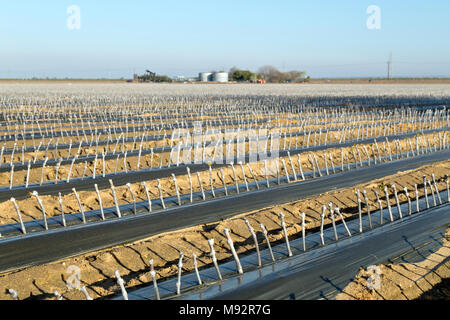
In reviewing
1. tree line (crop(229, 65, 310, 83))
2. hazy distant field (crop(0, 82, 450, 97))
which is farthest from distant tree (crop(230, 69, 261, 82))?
hazy distant field (crop(0, 82, 450, 97))

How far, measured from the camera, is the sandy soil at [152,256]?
19.7 ft

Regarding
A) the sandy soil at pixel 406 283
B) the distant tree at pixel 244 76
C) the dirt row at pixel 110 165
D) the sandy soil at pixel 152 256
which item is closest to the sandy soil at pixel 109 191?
the dirt row at pixel 110 165

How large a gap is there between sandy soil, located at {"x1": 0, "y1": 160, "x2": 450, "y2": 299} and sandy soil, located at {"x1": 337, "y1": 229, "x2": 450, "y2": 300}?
80.9 inches

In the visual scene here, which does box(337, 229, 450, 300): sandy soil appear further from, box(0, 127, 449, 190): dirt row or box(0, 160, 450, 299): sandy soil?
box(0, 127, 449, 190): dirt row

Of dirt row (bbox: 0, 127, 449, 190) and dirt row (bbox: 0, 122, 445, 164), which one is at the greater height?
dirt row (bbox: 0, 122, 445, 164)

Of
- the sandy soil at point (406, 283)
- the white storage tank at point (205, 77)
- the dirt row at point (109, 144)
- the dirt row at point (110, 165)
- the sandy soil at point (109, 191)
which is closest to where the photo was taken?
the sandy soil at point (406, 283)

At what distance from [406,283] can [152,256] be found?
3.63 meters

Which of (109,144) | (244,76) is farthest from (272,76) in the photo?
(109,144)

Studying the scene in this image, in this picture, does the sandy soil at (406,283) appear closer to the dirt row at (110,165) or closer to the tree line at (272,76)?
the dirt row at (110,165)

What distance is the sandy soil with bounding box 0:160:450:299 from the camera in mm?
6012

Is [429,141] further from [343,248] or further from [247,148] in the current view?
[343,248]

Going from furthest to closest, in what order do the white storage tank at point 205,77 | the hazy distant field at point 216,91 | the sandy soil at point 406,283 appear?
the white storage tank at point 205,77 < the hazy distant field at point 216,91 < the sandy soil at point 406,283

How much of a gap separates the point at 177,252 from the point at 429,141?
49.2 ft

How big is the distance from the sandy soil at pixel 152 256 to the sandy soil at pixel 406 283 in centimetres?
206
